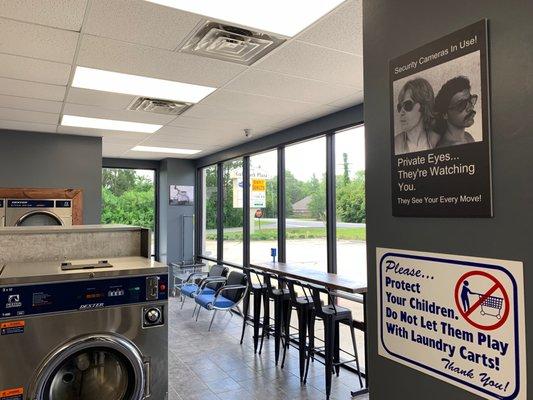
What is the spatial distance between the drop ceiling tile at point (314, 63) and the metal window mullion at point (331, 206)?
136 cm

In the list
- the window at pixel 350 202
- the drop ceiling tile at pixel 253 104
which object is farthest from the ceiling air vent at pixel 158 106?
the window at pixel 350 202

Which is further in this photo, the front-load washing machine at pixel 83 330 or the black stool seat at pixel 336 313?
the black stool seat at pixel 336 313

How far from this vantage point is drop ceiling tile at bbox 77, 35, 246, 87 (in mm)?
2645

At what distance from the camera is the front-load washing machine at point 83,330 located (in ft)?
6.29

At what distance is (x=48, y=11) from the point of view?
2.17 meters

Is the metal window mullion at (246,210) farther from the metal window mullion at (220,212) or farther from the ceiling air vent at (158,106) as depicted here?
the ceiling air vent at (158,106)

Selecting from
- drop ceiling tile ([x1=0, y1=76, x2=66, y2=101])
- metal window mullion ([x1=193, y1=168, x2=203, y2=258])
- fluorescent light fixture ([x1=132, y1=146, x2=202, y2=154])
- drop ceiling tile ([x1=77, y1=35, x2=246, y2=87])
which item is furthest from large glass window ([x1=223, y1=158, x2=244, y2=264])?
drop ceiling tile ([x1=77, y1=35, x2=246, y2=87])

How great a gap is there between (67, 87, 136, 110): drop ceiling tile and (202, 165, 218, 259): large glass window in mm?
3782

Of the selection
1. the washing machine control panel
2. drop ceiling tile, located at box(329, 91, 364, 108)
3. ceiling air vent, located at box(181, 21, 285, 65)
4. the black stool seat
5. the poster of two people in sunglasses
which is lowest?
the black stool seat

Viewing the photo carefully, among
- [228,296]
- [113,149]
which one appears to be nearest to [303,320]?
[228,296]

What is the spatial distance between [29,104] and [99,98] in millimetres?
819

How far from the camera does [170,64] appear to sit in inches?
116

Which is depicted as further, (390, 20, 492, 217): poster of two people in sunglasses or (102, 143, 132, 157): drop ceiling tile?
(102, 143, 132, 157): drop ceiling tile

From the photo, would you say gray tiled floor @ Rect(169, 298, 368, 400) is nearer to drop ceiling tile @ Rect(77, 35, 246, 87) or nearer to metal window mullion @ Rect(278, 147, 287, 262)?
metal window mullion @ Rect(278, 147, 287, 262)
